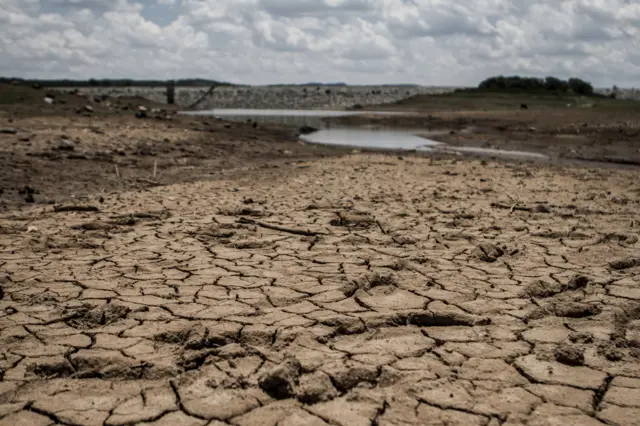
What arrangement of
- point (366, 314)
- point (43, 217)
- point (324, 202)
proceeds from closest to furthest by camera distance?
point (366, 314) < point (43, 217) < point (324, 202)

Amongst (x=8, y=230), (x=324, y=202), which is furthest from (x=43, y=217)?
(x=324, y=202)

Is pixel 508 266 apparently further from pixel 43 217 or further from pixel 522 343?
pixel 43 217

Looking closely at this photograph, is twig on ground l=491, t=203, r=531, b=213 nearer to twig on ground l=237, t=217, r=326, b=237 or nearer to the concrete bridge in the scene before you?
twig on ground l=237, t=217, r=326, b=237

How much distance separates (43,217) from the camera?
232 inches

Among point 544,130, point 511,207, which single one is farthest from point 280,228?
point 544,130

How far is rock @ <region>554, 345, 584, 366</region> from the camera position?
2840mm

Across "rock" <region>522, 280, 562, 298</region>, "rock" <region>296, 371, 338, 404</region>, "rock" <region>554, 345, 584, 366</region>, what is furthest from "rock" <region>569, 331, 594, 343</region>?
"rock" <region>296, 371, 338, 404</region>

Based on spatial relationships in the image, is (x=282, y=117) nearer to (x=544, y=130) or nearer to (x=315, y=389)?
(x=544, y=130)

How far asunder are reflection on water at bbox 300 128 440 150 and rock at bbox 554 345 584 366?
11.9 metres

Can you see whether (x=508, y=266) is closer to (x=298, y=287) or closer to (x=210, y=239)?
(x=298, y=287)

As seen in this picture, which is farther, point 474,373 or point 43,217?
point 43,217

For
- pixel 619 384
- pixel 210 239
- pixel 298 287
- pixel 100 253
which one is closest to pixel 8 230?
pixel 100 253

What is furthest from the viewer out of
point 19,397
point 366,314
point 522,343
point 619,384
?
point 366,314

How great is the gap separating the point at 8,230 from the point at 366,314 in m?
3.52
